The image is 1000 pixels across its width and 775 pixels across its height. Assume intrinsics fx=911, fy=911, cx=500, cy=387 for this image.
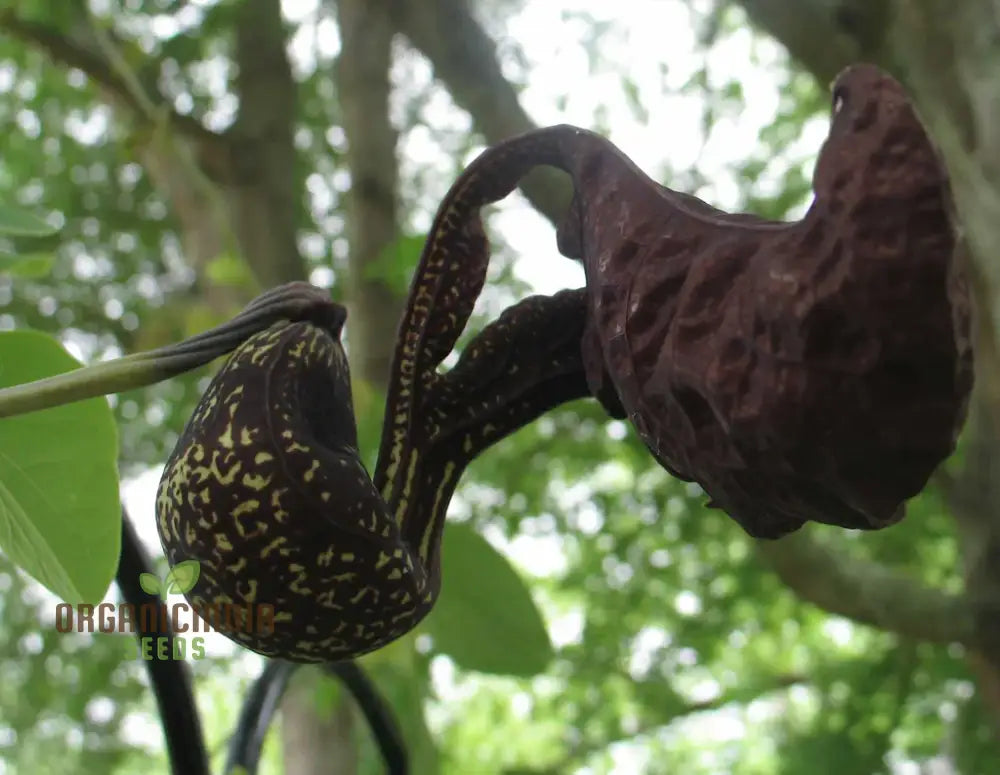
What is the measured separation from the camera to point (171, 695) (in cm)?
40

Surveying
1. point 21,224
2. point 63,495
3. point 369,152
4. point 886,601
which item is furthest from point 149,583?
point 886,601

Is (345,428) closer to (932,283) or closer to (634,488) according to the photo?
(932,283)

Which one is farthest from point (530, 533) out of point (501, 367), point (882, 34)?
point (501, 367)

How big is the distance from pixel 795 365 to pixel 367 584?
6.0 inches

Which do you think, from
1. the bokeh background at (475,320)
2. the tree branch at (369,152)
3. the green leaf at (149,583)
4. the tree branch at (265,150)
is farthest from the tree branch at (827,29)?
the green leaf at (149,583)

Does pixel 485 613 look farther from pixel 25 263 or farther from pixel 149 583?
pixel 25 263

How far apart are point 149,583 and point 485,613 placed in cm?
23

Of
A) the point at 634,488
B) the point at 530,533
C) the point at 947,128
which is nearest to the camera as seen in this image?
the point at 947,128

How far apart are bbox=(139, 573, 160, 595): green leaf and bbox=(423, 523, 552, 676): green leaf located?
0.17m

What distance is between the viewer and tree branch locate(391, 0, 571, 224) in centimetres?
96

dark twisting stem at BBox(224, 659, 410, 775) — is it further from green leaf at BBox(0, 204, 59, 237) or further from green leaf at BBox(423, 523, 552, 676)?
green leaf at BBox(0, 204, 59, 237)

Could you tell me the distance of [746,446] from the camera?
229 mm

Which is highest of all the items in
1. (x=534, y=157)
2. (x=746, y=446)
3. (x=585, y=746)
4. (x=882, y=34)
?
(x=882, y=34)

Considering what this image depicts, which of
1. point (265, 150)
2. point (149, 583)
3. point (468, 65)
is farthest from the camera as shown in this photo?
point (265, 150)
